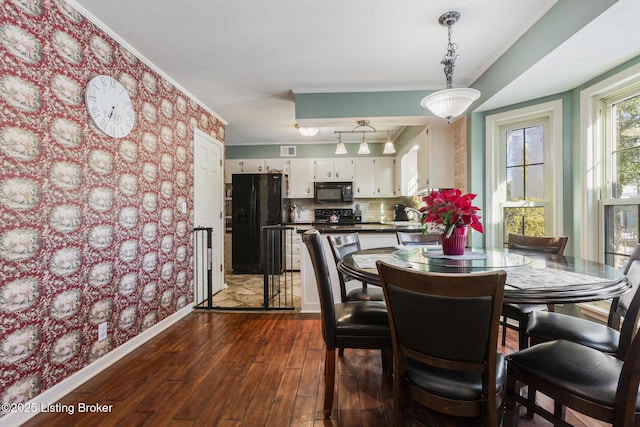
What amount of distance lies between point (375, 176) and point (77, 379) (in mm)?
4886

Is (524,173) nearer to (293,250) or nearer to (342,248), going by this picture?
(342,248)

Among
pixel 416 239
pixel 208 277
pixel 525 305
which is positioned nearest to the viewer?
pixel 525 305

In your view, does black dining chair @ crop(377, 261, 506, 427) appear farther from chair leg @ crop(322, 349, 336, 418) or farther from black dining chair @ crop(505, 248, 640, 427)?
chair leg @ crop(322, 349, 336, 418)

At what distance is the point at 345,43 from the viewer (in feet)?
7.38

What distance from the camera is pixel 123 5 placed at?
6.07ft


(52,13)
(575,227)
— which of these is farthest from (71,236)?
(575,227)

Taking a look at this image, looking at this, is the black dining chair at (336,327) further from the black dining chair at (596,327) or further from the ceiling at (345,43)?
the ceiling at (345,43)

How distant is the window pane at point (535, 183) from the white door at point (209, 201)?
3.35 meters

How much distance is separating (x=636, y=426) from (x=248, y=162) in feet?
18.1

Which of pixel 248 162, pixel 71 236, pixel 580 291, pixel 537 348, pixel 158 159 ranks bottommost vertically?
pixel 537 348

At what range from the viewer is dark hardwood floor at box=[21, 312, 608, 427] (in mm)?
1516

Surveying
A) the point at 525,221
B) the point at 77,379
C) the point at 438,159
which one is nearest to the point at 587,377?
the point at 525,221

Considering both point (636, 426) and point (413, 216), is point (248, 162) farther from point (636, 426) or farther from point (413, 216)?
point (636, 426)

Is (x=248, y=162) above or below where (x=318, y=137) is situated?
below
